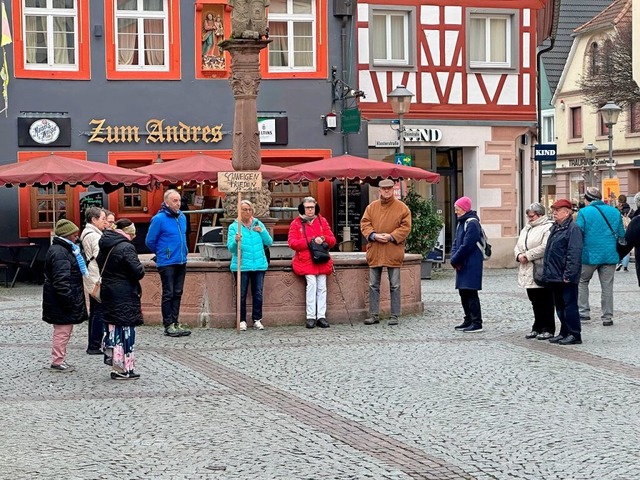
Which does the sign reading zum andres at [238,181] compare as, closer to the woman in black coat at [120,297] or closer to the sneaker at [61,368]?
the sneaker at [61,368]

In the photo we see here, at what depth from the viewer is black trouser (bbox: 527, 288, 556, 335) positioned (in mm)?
14438

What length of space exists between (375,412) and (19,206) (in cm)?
1800

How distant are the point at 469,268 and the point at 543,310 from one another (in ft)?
4.30

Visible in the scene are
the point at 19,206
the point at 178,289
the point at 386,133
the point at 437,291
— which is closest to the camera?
the point at 178,289

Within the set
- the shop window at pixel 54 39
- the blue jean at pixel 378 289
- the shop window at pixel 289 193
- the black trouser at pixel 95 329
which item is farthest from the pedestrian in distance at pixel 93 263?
the shop window at pixel 289 193

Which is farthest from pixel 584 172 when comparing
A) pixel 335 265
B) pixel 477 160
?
pixel 335 265

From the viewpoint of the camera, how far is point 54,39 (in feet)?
88.1

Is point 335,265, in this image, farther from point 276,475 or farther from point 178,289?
point 276,475

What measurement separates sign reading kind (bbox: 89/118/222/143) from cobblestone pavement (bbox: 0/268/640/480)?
1174cm

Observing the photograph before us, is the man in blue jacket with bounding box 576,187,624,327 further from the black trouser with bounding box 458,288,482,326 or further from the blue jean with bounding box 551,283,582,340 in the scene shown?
the blue jean with bounding box 551,283,582,340

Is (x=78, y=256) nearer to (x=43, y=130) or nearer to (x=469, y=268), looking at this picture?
(x=469, y=268)

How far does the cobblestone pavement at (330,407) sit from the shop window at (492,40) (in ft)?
52.3

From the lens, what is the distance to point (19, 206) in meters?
26.2

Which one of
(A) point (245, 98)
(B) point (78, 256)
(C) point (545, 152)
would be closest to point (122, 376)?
(B) point (78, 256)
